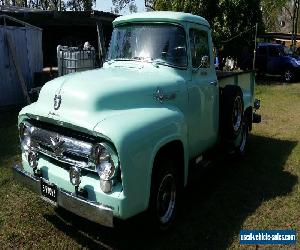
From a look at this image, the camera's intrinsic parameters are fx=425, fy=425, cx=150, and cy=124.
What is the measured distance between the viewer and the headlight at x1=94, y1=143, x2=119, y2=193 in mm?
3836

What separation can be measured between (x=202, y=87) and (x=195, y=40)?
2.06 feet

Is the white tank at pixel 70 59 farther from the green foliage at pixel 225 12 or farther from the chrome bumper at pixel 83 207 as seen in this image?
the chrome bumper at pixel 83 207

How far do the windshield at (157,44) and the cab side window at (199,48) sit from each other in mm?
206

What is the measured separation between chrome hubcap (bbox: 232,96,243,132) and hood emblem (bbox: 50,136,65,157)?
3016 millimetres

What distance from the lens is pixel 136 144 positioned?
3875 mm

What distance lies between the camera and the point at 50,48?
23.0m

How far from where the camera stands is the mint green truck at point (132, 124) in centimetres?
389

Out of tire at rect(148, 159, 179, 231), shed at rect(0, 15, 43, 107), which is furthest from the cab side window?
shed at rect(0, 15, 43, 107)

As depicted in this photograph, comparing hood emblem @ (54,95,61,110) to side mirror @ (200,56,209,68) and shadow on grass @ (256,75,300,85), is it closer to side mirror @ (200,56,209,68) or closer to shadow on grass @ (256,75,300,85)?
side mirror @ (200,56,209,68)

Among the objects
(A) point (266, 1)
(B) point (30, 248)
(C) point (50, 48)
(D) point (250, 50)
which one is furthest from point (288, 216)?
(A) point (266, 1)

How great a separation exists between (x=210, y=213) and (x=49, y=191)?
2.11m

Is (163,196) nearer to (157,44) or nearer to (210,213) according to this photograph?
(210,213)

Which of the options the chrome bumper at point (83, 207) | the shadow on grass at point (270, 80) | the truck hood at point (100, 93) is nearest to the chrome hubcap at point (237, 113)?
the truck hood at point (100, 93)

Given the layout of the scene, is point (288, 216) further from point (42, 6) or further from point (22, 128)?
point (42, 6)
